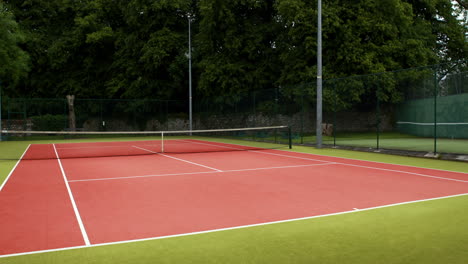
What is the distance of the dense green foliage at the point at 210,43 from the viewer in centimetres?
2383

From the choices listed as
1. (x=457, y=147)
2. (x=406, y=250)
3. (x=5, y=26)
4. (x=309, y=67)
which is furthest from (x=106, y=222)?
(x=5, y=26)

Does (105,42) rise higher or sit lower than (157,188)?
higher

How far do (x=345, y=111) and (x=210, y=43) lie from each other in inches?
496

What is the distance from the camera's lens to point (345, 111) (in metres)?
21.2

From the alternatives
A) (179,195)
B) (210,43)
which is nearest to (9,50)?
(210,43)

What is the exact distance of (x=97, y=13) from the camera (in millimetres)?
35094

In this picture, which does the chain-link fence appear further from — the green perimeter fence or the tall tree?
the tall tree

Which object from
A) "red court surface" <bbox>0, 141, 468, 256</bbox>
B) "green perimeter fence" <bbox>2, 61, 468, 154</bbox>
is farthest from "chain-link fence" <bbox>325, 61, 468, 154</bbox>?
"red court surface" <bbox>0, 141, 468, 256</bbox>

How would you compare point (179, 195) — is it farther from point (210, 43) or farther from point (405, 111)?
point (210, 43)

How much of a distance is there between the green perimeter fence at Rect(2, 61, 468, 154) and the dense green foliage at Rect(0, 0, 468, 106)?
2.44 ft

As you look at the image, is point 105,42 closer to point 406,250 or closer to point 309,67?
point 309,67

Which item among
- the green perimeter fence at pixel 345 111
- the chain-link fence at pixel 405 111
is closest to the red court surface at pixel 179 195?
the green perimeter fence at pixel 345 111

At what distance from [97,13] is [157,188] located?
103 ft

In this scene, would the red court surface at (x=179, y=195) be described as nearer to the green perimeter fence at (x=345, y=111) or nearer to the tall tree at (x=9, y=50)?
the green perimeter fence at (x=345, y=111)
